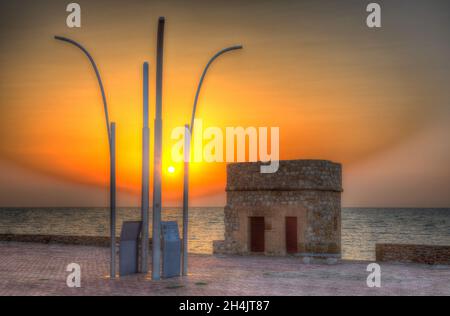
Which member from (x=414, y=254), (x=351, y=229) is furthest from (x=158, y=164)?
(x=351, y=229)

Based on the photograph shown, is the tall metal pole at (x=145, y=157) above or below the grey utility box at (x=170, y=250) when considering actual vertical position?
above

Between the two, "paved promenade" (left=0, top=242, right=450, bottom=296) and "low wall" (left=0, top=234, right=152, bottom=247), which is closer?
"paved promenade" (left=0, top=242, right=450, bottom=296)

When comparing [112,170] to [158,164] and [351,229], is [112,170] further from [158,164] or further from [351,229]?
[351,229]

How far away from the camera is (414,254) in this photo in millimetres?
23078

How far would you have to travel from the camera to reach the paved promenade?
14211 mm

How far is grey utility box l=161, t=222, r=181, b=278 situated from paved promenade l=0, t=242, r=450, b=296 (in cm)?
37

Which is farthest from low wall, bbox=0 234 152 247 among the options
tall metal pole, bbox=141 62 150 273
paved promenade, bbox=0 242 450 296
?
tall metal pole, bbox=141 62 150 273

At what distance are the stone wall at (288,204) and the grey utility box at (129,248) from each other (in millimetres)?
9297

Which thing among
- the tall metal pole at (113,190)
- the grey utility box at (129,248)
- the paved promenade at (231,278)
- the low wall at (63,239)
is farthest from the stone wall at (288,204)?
the tall metal pole at (113,190)

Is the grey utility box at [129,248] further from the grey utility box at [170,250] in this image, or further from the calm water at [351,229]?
the calm water at [351,229]

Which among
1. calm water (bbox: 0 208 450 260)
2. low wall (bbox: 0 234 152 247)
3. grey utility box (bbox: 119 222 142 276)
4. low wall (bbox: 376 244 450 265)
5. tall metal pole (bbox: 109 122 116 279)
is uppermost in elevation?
tall metal pole (bbox: 109 122 116 279)

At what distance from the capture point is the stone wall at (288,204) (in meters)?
25.0

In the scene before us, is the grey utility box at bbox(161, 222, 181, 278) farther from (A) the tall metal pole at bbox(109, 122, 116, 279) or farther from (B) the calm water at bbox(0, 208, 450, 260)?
(B) the calm water at bbox(0, 208, 450, 260)

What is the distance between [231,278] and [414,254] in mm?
9380
